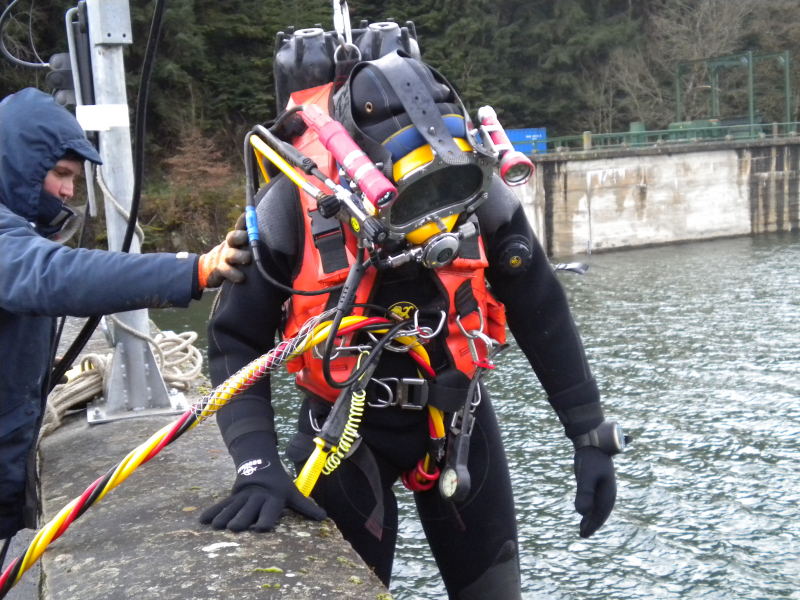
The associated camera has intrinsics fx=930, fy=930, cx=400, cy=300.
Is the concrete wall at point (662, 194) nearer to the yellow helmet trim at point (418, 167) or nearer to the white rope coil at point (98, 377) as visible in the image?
the white rope coil at point (98, 377)

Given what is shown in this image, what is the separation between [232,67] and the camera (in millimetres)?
33000

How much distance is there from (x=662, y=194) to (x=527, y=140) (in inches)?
192

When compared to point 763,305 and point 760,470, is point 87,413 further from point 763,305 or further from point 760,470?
point 763,305

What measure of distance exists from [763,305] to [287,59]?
40.4 feet

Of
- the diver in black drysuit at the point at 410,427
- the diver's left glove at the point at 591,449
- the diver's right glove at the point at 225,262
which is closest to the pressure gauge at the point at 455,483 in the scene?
the diver in black drysuit at the point at 410,427

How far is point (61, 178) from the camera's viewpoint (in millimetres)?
2557

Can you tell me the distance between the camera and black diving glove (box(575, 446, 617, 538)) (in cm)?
265

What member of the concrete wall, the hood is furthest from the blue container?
the hood

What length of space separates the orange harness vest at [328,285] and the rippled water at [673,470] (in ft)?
6.12

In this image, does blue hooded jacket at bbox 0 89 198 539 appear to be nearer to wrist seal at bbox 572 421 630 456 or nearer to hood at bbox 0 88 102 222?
hood at bbox 0 88 102 222

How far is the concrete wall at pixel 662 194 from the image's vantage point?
2939cm

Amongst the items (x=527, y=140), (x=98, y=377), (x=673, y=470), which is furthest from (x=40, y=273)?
(x=527, y=140)

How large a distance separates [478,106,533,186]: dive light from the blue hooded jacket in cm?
79

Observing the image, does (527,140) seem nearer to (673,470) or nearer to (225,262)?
(673,470)
